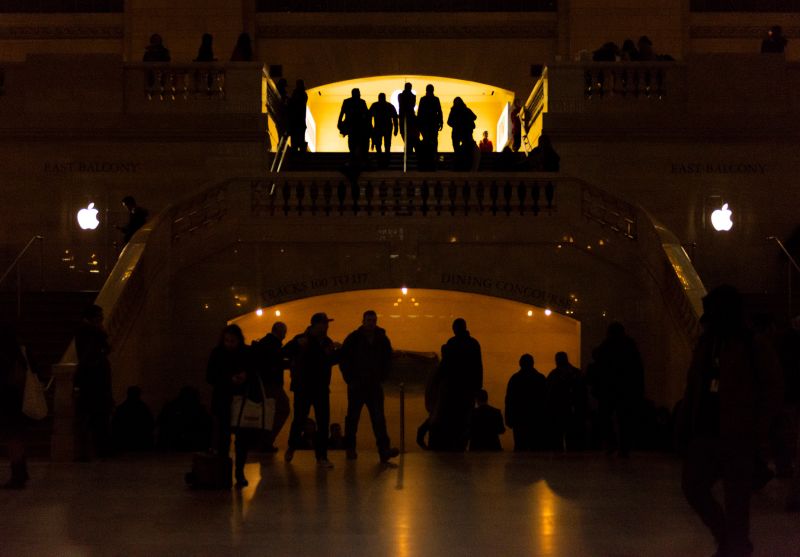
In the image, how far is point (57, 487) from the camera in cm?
1115

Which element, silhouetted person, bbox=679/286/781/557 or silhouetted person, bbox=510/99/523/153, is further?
silhouetted person, bbox=510/99/523/153

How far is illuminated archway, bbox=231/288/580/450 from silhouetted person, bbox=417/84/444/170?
2.31 meters

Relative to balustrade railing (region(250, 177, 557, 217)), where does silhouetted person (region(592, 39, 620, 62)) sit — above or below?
above

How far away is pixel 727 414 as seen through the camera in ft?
24.3

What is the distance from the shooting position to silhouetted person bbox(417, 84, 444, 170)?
69.3ft

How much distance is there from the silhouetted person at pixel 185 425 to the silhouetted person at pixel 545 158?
25.2ft

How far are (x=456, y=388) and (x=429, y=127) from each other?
25.7 feet

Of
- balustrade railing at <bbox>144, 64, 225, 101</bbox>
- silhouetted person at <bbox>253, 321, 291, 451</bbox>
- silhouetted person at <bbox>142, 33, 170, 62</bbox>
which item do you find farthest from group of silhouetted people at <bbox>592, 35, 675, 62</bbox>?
silhouetted person at <bbox>253, 321, 291, 451</bbox>

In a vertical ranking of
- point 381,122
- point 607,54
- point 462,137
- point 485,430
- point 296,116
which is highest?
point 607,54

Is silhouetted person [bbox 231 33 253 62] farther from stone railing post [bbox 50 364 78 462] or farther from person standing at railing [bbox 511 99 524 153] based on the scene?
stone railing post [bbox 50 364 78 462]

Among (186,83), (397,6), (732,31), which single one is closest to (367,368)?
(186,83)

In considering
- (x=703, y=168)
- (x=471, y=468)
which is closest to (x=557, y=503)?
(x=471, y=468)

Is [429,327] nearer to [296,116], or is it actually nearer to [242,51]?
→ [296,116]

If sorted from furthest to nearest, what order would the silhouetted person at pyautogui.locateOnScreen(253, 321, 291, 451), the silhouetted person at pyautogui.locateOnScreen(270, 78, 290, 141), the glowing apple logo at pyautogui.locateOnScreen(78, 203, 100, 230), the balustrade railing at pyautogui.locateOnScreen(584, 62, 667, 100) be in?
the silhouetted person at pyautogui.locateOnScreen(270, 78, 290, 141), the balustrade railing at pyautogui.locateOnScreen(584, 62, 667, 100), the glowing apple logo at pyautogui.locateOnScreen(78, 203, 100, 230), the silhouetted person at pyautogui.locateOnScreen(253, 321, 291, 451)
